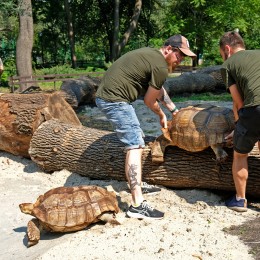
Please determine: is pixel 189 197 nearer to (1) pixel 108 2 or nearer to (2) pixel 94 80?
(2) pixel 94 80

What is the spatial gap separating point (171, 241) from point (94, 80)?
30.2 ft

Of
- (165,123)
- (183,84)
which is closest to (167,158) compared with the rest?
(165,123)

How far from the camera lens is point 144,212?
14.7 feet

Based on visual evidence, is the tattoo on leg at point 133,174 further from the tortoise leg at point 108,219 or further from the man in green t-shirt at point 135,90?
the tortoise leg at point 108,219

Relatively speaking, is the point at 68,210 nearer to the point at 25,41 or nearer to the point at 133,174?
the point at 133,174

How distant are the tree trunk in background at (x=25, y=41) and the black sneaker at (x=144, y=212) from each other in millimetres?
11286

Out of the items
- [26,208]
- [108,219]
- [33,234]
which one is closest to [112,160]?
[108,219]

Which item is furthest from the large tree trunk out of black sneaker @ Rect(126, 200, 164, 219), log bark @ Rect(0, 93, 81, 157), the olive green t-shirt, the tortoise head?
the tortoise head

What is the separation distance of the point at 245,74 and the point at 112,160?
7.28 feet

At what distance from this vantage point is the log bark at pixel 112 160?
491 centimetres

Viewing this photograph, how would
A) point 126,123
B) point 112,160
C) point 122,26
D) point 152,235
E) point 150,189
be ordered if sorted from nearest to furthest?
point 152,235 → point 126,123 → point 150,189 → point 112,160 → point 122,26

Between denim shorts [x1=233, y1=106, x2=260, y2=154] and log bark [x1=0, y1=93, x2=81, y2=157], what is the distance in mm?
3495

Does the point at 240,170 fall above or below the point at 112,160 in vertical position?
above

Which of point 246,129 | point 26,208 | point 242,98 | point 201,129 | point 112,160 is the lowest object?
point 26,208
